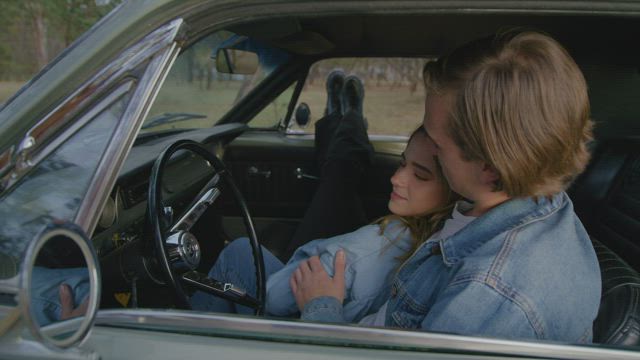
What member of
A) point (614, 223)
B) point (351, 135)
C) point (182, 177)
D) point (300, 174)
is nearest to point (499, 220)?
point (614, 223)

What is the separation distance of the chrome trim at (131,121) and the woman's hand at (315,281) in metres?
0.61

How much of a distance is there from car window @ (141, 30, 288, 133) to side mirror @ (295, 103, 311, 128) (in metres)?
0.38

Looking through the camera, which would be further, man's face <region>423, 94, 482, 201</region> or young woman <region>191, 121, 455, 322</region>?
young woman <region>191, 121, 455, 322</region>

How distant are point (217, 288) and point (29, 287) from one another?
757 millimetres

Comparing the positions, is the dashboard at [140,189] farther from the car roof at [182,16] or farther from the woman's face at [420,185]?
the woman's face at [420,185]

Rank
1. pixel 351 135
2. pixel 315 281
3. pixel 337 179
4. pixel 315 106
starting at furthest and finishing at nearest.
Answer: pixel 315 106 → pixel 351 135 → pixel 337 179 → pixel 315 281

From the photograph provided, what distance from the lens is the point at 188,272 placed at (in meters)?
1.47

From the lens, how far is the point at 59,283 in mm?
1039

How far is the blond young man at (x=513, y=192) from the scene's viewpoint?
1.01 metres

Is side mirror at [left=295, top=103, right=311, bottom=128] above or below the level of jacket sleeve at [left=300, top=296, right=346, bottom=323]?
above

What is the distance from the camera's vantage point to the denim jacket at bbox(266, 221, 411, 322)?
1.51 meters

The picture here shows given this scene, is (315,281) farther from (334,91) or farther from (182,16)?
(334,91)

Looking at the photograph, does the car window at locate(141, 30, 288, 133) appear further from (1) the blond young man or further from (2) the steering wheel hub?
(1) the blond young man

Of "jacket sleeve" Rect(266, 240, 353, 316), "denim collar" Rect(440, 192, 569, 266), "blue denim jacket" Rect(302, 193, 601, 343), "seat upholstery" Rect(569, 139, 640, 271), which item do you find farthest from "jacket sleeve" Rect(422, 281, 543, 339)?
"seat upholstery" Rect(569, 139, 640, 271)
